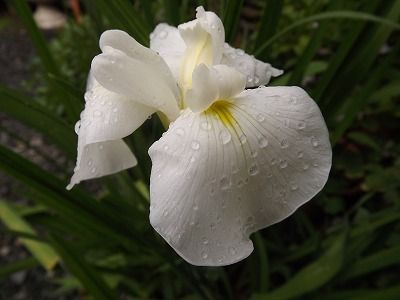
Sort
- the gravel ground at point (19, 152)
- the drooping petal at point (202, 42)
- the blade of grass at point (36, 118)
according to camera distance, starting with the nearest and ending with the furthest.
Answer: the drooping petal at point (202, 42), the blade of grass at point (36, 118), the gravel ground at point (19, 152)

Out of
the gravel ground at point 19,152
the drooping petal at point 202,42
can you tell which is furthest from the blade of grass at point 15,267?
the drooping petal at point 202,42

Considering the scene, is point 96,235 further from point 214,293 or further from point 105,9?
point 105,9

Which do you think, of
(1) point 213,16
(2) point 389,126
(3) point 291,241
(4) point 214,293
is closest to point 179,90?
(1) point 213,16

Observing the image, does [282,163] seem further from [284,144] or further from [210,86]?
[210,86]

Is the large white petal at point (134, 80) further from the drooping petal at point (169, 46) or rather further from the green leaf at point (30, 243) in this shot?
the green leaf at point (30, 243)

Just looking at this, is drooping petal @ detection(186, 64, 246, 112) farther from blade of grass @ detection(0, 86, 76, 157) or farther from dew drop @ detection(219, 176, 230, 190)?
blade of grass @ detection(0, 86, 76, 157)

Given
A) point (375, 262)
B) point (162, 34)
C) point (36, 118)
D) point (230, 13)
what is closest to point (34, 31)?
point (36, 118)
